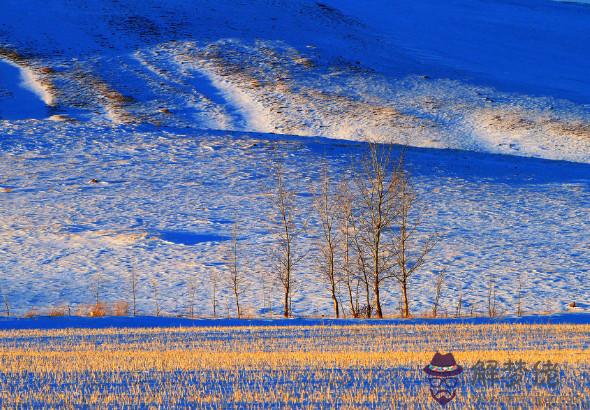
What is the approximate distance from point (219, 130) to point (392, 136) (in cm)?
1067

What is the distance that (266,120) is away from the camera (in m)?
56.5

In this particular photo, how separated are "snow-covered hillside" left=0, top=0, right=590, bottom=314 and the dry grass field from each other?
27.1 feet

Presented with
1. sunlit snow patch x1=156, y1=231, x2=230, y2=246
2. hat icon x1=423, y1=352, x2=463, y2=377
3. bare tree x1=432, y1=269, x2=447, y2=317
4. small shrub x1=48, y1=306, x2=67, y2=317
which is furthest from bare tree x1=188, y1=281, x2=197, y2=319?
hat icon x1=423, y1=352, x2=463, y2=377

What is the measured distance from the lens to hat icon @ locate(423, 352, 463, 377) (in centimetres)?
1127

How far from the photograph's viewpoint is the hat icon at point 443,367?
37.0ft

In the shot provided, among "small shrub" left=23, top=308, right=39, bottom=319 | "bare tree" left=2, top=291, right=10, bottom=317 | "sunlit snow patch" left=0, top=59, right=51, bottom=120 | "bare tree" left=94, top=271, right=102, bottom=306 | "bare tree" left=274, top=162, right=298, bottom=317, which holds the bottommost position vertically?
A: "small shrub" left=23, top=308, right=39, bottom=319

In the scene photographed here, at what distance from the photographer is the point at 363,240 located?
87.2ft

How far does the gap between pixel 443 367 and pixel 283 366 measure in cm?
236

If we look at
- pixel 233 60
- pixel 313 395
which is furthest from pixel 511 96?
pixel 313 395

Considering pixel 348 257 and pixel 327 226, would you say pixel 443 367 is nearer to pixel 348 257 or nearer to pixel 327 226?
pixel 348 257

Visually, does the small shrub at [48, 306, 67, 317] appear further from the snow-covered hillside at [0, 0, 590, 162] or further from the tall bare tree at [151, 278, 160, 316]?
the snow-covered hillside at [0, 0, 590, 162]

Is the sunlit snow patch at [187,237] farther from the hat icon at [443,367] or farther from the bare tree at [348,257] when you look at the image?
the hat icon at [443,367]

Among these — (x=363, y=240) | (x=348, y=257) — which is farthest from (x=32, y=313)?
(x=348, y=257)

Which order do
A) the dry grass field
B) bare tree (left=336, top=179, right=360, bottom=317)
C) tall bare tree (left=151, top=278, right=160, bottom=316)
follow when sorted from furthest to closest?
1. tall bare tree (left=151, top=278, right=160, bottom=316)
2. bare tree (left=336, top=179, right=360, bottom=317)
3. the dry grass field
